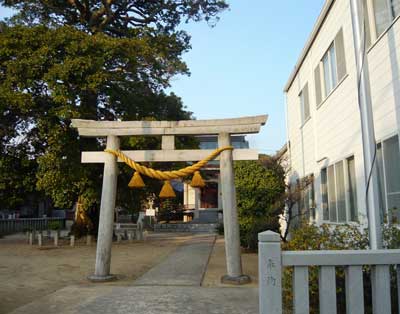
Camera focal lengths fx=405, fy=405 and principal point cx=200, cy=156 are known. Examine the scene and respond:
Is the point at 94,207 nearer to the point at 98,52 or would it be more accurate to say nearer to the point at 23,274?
the point at 98,52

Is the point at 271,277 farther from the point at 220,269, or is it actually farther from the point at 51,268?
the point at 51,268

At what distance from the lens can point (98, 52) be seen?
51.7 feet

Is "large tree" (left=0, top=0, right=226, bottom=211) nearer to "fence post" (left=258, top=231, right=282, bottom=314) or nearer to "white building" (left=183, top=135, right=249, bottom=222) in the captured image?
"fence post" (left=258, top=231, right=282, bottom=314)

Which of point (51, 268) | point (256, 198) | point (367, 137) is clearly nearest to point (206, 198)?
point (256, 198)

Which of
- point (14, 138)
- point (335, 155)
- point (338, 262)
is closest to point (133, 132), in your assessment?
point (335, 155)

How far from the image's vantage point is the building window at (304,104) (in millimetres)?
15172

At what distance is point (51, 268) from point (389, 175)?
9.28m

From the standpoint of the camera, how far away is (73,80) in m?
15.5

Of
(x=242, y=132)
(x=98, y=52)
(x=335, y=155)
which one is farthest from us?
(x=98, y=52)

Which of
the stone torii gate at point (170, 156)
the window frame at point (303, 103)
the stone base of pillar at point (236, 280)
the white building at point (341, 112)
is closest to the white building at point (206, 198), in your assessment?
the white building at point (341, 112)

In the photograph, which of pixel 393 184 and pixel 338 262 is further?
pixel 393 184

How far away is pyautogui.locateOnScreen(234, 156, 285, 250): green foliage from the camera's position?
13914 millimetres

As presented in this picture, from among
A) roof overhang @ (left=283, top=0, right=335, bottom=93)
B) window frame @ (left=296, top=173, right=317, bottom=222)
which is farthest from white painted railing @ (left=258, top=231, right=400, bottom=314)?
window frame @ (left=296, top=173, right=317, bottom=222)

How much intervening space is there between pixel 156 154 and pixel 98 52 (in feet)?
25.4
